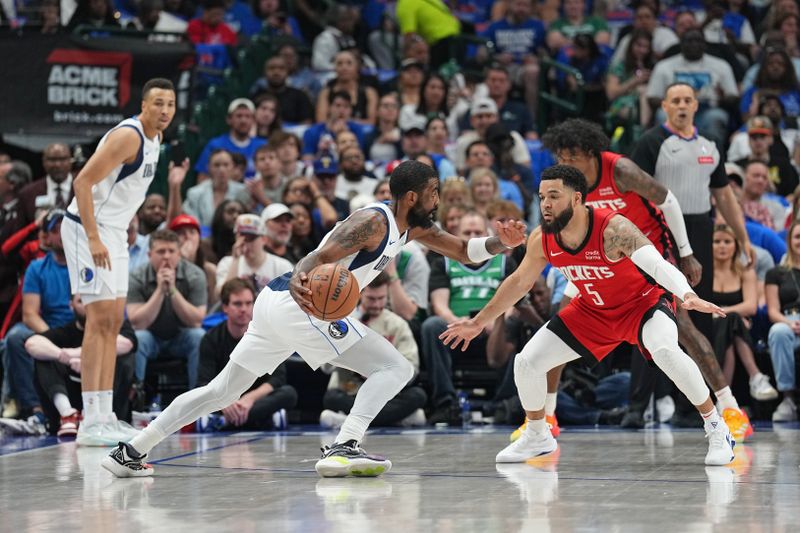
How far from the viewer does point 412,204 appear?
A: 6.87 metres

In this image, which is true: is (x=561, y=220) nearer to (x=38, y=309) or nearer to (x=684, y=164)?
(x=684, y=164)

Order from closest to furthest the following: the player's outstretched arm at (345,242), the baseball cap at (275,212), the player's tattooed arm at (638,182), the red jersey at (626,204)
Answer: the player's outstretched arm at (345,242) < the player's tattooed arm at (638,182) < the red jersey at (626,204) < the baseball cap at (275,212)

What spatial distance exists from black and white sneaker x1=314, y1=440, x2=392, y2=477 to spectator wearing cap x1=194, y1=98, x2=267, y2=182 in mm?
7168

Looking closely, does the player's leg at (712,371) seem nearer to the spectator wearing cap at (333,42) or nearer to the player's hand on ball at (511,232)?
the player's hand on ball at (511,232)

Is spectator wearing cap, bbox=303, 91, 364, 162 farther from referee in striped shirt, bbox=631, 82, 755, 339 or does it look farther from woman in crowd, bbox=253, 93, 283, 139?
referee in striped shirt, bbox=631, 82, 755, 339

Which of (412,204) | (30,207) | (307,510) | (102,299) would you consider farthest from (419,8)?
(307,510)

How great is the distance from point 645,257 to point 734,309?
13.1 feet

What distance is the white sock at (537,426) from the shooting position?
24.8 ft

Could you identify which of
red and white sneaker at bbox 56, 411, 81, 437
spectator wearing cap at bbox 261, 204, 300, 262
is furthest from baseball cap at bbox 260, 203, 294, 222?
red and white sneaker at bbox 56, 411, 81, 437

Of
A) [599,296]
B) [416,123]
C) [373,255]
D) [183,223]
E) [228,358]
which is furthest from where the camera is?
[416,123]

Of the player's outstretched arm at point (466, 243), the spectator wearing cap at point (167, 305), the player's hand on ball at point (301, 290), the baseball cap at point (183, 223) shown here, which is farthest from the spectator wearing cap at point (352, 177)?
the player's hand on ball at point (301, 290)

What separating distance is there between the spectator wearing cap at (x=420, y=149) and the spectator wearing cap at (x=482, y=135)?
23 cm

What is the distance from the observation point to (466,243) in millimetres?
7457

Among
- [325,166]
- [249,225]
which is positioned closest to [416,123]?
[325,166]
